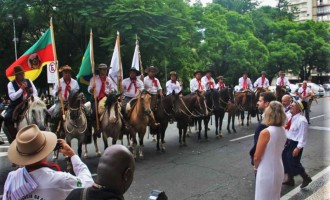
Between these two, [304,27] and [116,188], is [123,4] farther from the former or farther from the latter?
[304,27]

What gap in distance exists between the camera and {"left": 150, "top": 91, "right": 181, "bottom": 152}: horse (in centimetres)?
1160

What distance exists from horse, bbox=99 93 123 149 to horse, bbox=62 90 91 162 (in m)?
0.57

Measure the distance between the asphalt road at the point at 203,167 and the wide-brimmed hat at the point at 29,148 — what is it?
428 cm

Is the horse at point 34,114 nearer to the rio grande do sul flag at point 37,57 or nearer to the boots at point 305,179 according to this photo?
the rio grande do sul flag at point 37,57

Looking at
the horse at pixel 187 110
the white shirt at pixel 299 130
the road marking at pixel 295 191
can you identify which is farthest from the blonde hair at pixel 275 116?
the horse at pixel 187 110

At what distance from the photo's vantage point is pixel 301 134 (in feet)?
22.2

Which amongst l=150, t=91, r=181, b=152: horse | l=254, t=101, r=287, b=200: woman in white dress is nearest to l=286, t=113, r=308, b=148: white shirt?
l=254, t=101, r=287, b=200: woman in white dress

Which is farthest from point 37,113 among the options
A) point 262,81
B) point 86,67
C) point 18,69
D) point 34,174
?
point 262,81

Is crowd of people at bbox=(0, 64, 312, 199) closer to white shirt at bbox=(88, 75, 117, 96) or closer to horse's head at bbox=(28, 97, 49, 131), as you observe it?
white shirt at bbox=(88, 75, 117, 96)

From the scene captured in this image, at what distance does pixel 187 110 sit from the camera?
41.1 feet

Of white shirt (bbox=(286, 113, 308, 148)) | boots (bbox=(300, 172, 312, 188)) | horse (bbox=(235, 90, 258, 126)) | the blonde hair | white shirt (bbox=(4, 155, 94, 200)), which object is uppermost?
the blonde hair

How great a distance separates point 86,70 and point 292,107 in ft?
19.8

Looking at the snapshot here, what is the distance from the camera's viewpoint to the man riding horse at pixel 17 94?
29.1 ft

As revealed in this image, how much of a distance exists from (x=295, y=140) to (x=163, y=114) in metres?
5.42
